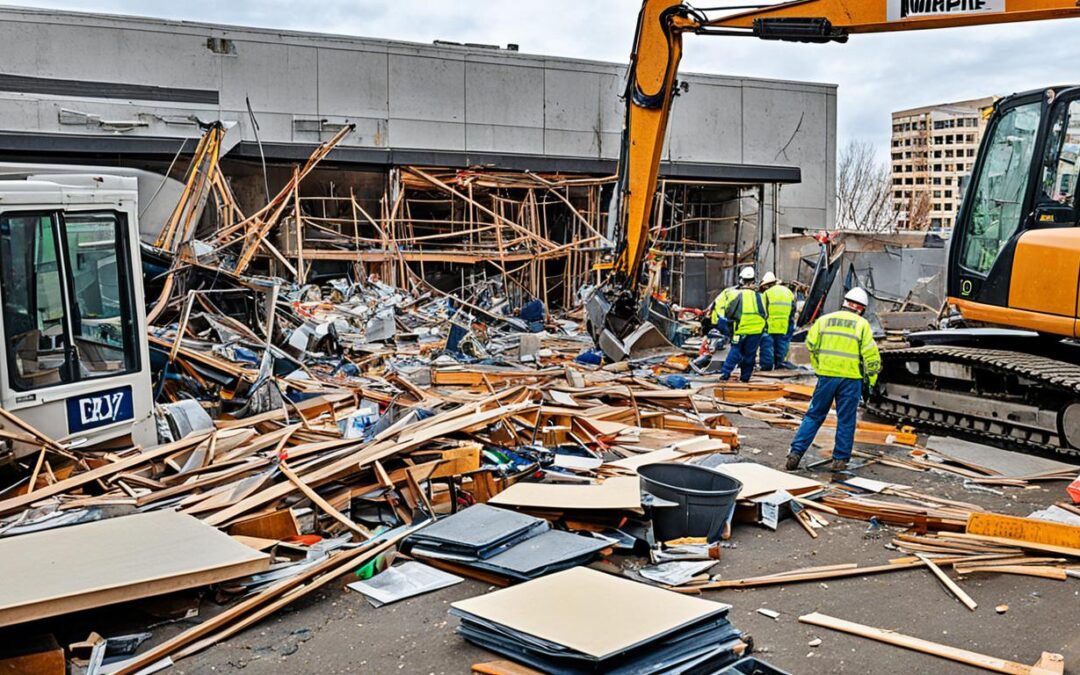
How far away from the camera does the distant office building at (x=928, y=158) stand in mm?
49312

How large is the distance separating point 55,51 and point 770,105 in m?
21.0

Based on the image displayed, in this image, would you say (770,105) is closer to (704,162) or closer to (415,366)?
(704,162)

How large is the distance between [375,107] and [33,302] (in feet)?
69.7

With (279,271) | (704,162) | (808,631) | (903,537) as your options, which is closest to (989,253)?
(903,537)

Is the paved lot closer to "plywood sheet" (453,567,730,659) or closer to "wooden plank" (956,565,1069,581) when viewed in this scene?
"wooden plank" (956,565,1069,581)

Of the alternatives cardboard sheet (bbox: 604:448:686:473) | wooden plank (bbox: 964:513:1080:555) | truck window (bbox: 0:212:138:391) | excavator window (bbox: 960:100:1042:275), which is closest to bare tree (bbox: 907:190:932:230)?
excavator window (bbox: 960:100:1042:275)

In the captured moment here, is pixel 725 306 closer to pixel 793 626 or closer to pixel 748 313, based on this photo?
pixel 748 313

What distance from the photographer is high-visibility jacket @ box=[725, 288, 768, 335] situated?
576 inches

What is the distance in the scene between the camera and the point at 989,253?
10.2 meters

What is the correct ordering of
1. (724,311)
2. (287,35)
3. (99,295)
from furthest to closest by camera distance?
(287,35) → (724,311) → (99,295)

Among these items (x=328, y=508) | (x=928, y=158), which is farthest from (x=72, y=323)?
(x=928, y=158)

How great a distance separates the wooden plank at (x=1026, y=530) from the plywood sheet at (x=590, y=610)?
2.84m

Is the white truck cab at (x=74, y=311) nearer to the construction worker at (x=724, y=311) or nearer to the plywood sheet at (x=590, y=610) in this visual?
the plywood sheet at (x=590, y=610)

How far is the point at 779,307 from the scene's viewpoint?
15359mm
